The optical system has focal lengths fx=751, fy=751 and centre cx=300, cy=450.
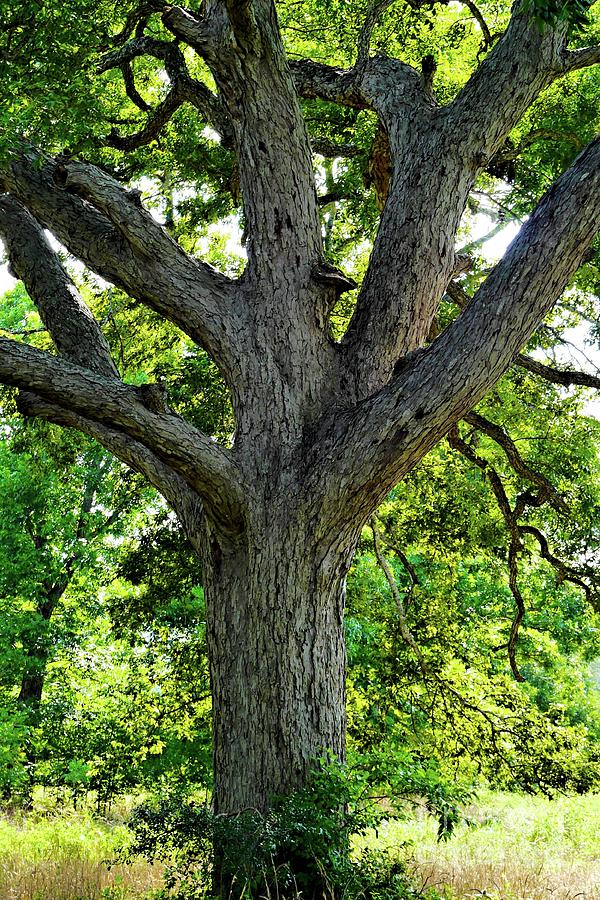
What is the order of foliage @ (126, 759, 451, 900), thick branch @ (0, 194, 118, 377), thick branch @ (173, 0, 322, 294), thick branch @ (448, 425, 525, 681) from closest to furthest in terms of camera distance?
foliage @ (126, 759, 451, 900), thick branch @ (173, 0, 322, 294), thick branch @ (0, 194, 118, 377), thick branch @ (448, 425, 525, 681)

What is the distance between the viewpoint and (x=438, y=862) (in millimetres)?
7074

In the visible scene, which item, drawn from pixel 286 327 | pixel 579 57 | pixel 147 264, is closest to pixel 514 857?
pixel 286 327

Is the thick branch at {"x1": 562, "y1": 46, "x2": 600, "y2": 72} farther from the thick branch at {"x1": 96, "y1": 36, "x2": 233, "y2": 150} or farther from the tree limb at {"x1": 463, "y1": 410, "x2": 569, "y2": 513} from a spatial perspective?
the tree limb at {"x1": 463, "y1": 410, "x2": 569, "y2": 513}

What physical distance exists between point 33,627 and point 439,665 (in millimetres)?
11631

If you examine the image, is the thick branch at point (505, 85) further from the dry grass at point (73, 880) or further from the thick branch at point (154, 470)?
the dry grass at point (73, 880)

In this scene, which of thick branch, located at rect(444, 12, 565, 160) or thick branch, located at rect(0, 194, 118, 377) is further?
thick branch, located at rect(0, 194, 118, 377)

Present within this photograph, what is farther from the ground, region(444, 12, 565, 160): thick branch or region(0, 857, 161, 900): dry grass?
region(444, 12, 565, 160): thick branch

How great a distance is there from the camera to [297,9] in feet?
32.3

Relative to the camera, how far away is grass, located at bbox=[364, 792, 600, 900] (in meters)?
5.84

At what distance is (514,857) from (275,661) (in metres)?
4.29

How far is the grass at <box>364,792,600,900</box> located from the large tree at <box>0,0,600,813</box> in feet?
4.73

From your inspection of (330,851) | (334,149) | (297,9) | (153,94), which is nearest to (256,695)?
(330,851)

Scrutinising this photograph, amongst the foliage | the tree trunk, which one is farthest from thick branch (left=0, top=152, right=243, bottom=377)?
the foliage

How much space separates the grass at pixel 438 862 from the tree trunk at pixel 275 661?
882 millimetres
